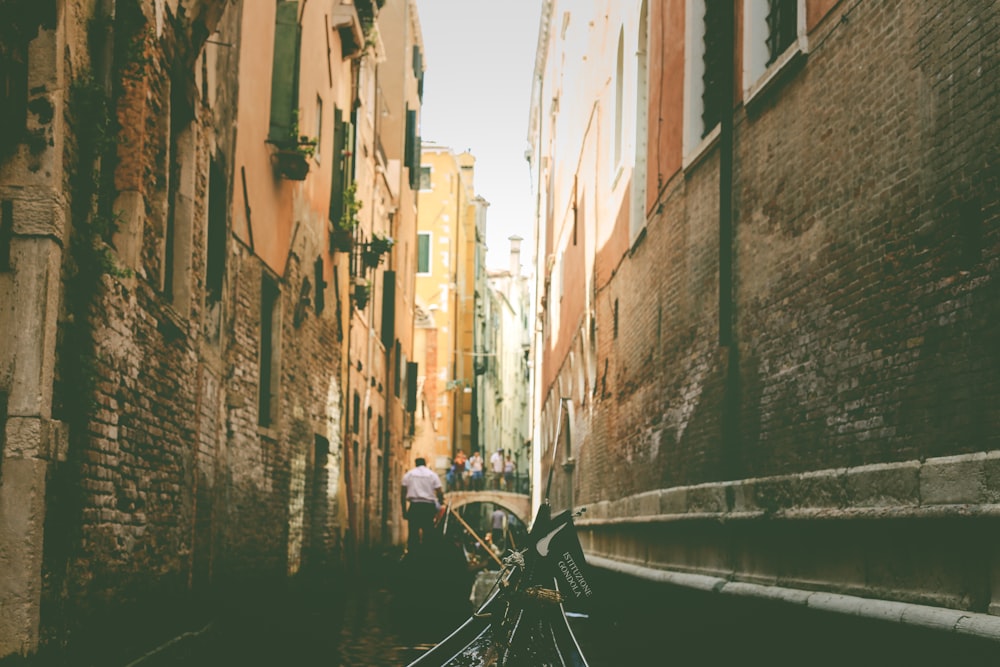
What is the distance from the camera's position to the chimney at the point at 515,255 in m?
64.2

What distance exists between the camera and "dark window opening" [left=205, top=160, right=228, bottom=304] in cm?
930

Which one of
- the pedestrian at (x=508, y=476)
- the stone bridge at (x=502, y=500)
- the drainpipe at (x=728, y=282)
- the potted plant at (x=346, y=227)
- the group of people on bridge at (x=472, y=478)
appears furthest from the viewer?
the pedestrian at (x=508, y=476)

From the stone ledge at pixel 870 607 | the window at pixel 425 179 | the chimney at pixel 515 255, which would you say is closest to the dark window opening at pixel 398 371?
the window at pixel 425 179

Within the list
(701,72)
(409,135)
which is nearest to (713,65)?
(701,72)

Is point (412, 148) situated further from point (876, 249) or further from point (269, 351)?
point (876, 249)

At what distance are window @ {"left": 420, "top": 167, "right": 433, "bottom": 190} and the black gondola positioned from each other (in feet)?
105

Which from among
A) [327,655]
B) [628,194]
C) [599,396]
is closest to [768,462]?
[327,655]

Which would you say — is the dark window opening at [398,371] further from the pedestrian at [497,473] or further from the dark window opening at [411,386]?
the pedestrian at [497,473]

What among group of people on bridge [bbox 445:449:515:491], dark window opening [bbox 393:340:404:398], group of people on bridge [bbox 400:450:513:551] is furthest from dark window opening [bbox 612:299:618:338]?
group of people on bridge [bbox 445:449:515:491]

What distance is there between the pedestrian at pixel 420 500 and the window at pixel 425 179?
24013 mm

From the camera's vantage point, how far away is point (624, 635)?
9.95m

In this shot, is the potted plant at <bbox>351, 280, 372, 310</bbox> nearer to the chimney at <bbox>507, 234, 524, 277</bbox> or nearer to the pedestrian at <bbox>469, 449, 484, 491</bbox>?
the pedestrian at <bbox>469, 449, 484, 491</bbox>

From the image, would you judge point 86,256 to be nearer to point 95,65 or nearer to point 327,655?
point 95,65

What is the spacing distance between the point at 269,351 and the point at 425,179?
2757cm
